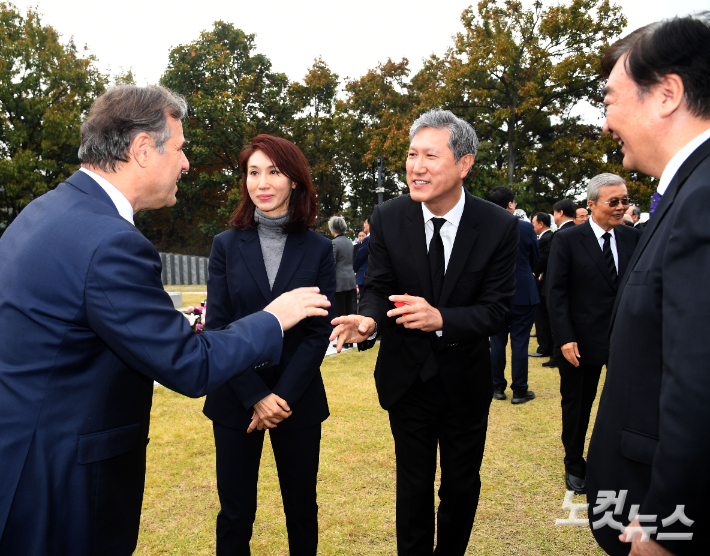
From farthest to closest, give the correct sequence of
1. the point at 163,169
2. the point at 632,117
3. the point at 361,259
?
1. the point at 361,259
2. the point at 163,169
3. the point at 632,117

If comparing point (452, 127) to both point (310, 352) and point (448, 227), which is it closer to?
point (448, 227)

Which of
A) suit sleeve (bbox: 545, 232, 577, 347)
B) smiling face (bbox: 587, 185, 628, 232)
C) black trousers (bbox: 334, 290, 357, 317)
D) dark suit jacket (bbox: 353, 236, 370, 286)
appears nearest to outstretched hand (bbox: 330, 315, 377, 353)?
suit sleeve (bbox: 545, 232, 577, 347)

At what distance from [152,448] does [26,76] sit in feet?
103

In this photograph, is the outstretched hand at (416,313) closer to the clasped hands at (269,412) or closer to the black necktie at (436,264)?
the black necktie at (436,264)

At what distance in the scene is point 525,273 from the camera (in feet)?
22.9

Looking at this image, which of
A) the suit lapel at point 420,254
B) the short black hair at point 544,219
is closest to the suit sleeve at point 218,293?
the suit lapel at point 420,254

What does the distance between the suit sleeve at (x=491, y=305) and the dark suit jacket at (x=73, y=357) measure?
51.6 inches

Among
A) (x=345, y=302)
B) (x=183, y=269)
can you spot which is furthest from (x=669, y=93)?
(x=183, y=269)

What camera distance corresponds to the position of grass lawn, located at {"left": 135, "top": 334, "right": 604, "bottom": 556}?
11.4ft

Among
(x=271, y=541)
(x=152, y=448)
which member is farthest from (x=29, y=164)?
(x=271, y=541)

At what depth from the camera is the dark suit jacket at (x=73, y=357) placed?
5.26 ft

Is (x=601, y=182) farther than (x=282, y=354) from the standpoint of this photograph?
Yes

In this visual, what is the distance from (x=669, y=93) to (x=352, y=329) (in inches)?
64.3

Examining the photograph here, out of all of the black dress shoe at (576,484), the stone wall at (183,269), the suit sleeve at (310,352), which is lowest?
the stone wall at (183,269)
